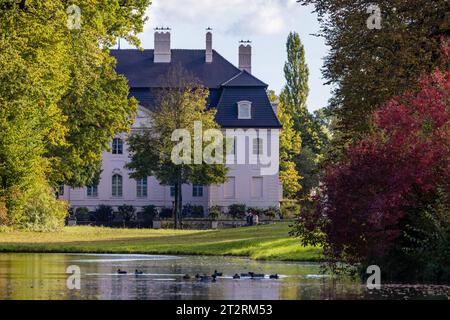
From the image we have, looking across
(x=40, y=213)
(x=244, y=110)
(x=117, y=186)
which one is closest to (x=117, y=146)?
(x=117, y=186)

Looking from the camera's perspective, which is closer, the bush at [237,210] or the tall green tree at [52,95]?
the tall green tree at [52,95]

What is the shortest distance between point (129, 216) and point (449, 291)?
74.6 m

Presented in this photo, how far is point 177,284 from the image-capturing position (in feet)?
84.3

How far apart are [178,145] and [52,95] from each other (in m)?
42.3

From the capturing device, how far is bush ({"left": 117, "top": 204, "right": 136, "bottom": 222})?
9646cm

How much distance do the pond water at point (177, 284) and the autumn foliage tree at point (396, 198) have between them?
115 centimetres

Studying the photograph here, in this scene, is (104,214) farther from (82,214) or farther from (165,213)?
(165,213)

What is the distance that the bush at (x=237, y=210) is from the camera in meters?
96.4

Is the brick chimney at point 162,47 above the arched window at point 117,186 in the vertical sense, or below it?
above

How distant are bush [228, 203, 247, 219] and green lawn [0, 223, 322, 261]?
106ft

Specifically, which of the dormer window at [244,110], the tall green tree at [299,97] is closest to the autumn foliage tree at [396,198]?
the dormer window at [244,110]

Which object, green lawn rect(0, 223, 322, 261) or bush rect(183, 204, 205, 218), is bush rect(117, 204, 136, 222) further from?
green lawn rect(0, 223, 322, 261)

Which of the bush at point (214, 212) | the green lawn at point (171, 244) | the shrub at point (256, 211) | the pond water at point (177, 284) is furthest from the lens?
the shrub at point (256, 211)

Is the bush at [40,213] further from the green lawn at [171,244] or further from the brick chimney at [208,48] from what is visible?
the brick chimney at [208,48]
